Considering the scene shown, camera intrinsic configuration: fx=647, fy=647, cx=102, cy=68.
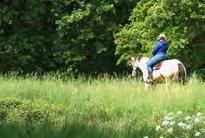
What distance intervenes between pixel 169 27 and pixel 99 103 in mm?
12537

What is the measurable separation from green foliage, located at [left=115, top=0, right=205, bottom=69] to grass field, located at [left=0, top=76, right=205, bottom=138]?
24.7 feet

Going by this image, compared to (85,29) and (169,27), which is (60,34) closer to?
(85,29)

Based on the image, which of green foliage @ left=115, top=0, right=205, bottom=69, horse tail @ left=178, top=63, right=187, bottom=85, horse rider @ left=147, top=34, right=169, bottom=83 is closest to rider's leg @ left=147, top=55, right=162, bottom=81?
horse rider @ left=147, top=34, right=169, bottom=83

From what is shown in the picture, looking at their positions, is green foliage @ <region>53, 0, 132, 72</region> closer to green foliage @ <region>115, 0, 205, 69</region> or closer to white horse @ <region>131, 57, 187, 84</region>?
green foliage @ <region>115, 0, 205, 69</region>

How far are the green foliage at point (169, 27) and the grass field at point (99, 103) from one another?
7.54 m

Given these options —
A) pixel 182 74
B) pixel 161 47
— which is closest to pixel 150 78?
pixel 161 47

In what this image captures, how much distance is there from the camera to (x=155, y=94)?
17750mm

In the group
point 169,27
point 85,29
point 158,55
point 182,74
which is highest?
point 85,29

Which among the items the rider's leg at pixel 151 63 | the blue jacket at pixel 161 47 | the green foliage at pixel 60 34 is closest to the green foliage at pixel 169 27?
the green foliage at pixel 60 34

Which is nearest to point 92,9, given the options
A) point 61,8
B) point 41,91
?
point 61,8

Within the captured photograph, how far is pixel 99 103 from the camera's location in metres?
17.2

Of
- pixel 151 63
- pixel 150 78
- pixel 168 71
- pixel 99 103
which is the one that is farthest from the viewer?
pixel 151 63

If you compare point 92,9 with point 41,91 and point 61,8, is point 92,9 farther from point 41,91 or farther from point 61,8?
point 41,91

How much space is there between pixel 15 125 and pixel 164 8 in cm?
2011
